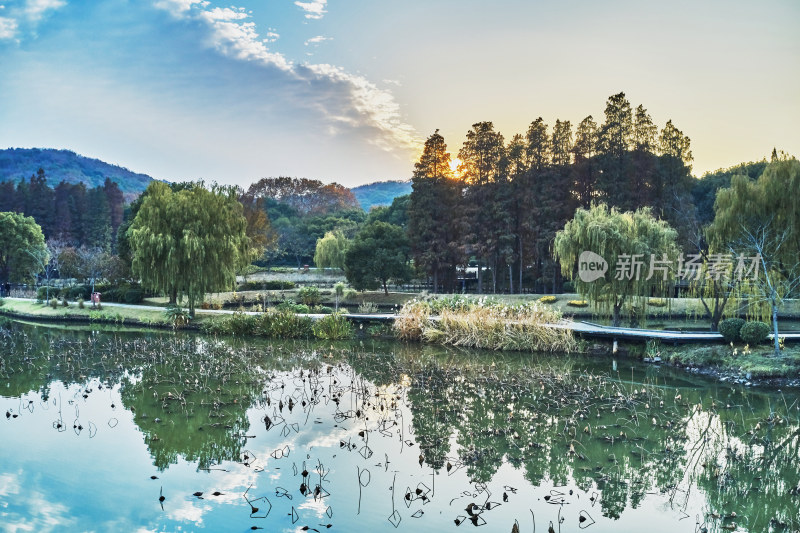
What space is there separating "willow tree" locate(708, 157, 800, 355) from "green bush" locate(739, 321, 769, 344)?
1313 millimetres

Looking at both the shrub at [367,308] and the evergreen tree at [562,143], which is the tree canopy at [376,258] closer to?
the shrub at [367,308]

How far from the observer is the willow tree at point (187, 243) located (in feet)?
89.2

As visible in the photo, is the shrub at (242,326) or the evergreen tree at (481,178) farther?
the evergreen tree at (481,178)

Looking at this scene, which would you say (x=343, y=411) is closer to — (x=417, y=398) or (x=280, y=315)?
(x=417, y=398)

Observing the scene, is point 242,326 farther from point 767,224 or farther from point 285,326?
point 767,224

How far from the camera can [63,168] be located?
516 ft

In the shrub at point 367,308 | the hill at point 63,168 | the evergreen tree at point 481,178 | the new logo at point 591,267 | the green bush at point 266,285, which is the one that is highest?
the hill at point 63,168

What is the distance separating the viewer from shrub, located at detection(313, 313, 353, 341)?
81.9ft

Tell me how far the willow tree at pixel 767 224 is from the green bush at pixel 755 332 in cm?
131

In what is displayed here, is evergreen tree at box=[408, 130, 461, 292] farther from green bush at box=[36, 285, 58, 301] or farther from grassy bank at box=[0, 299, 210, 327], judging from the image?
green bush at box=[36, 285, 58, 301]

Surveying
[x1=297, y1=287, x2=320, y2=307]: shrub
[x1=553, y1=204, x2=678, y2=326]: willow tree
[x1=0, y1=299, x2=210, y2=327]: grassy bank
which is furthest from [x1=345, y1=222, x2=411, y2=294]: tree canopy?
[x1=553, y1=204, x2=678, y2=326]: willow tree

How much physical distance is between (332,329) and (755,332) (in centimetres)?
1631

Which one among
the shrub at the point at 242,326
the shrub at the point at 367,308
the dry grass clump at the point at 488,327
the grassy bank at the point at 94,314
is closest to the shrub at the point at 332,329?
the dry grass clump at the point at 488,327

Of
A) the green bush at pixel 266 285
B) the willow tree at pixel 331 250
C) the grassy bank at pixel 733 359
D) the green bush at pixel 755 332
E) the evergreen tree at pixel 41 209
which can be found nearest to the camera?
the grassy bank at pixel 733 359
